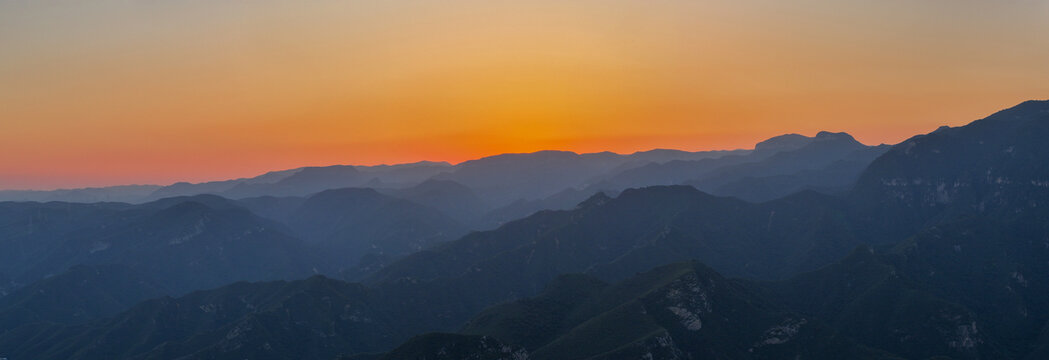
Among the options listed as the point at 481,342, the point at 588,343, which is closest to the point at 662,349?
the point at 588,343

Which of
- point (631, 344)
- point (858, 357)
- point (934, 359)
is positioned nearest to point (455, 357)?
point (631, 344)

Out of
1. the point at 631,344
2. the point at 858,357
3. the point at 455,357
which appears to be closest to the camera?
the point at 455,357

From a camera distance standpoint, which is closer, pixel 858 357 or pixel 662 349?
pixel 662 349

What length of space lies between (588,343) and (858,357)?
3712 inches

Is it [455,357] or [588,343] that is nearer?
[455,357]

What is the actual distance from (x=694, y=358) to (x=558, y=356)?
48028 millimetres

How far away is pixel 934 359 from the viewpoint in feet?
611

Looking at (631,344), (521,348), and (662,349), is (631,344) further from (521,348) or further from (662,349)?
(521,348)

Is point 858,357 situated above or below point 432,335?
below

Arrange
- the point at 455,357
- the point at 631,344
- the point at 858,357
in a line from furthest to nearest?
the point at 858,357, the point at 631,344, the point at 455,357

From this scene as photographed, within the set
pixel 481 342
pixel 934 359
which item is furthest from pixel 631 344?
pixel 934 359

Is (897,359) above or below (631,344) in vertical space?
below

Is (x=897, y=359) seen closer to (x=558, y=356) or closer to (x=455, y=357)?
(x=558, y=356)

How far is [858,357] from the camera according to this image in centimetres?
19962
